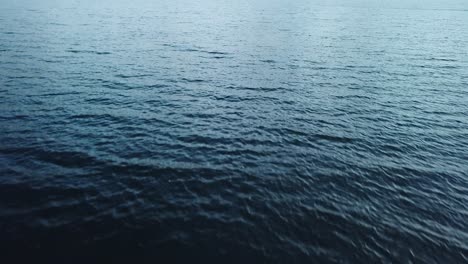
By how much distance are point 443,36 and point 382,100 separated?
205 feet

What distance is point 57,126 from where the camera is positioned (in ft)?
92.0

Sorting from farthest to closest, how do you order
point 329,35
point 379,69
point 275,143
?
point 329,35 → point 379,69 → point 275,143

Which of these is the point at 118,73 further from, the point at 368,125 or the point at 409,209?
the point at 409,209

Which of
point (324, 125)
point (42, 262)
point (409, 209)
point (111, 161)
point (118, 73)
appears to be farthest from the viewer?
point (118, 73)

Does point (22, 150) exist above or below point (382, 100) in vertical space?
below

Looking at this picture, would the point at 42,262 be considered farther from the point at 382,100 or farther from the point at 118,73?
the point at 382,100

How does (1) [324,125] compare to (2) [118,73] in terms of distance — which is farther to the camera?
(2) [118,73]

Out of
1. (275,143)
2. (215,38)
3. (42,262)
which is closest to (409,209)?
(275,143)

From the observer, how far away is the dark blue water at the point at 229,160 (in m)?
16.3

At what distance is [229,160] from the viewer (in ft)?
80.1

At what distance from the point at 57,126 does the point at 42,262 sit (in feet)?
55.3

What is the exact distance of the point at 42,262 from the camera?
47.6ft

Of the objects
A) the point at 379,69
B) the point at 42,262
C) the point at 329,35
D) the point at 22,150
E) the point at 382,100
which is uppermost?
the point at 329,35

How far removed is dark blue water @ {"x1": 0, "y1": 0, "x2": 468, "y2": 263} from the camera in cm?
1634
